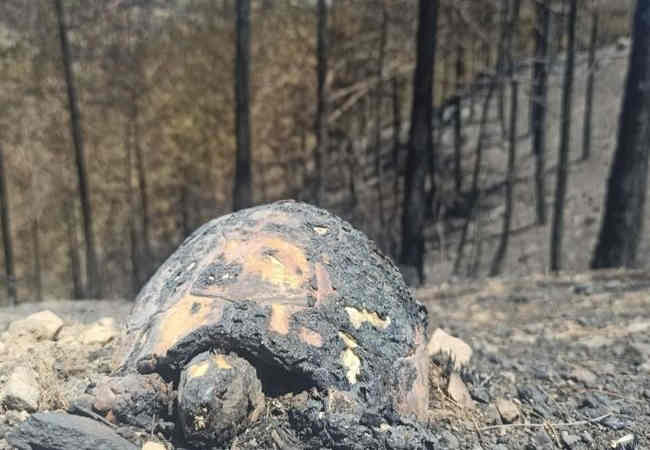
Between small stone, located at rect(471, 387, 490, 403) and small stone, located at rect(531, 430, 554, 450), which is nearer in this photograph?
small stone, located at rect(531, 430, 554, 450)

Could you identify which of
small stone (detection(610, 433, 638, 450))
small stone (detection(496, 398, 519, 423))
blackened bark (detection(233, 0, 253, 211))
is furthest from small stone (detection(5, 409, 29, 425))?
blackened bark (detection(233, 0, 253, 211))

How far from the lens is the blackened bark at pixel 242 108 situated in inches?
343

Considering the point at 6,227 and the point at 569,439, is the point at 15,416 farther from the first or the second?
the point at 6,227

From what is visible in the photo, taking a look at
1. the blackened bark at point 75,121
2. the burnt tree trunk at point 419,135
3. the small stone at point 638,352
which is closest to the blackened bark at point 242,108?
the burnt tree trunk at point 419,135

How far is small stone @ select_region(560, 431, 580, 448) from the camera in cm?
317

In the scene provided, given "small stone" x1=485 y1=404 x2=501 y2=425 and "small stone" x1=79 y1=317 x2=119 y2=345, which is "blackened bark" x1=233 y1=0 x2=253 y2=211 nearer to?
"small stone" x1=79 y1=317 x2=119 y2=345

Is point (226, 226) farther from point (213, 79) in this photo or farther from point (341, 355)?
point (213, 79)

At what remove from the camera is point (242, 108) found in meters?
8.88

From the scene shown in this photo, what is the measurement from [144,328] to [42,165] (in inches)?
626

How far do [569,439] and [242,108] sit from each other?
22.1ft

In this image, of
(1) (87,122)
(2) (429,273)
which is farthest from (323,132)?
(1) (87,122)

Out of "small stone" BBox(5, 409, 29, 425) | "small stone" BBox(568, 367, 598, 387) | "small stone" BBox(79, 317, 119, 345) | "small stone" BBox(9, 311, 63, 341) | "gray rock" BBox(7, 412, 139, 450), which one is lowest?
"small stone" BBox(568, 367, 598, 387)

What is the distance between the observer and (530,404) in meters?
3.61

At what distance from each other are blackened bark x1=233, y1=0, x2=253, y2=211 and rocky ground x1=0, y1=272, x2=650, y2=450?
125 inches
